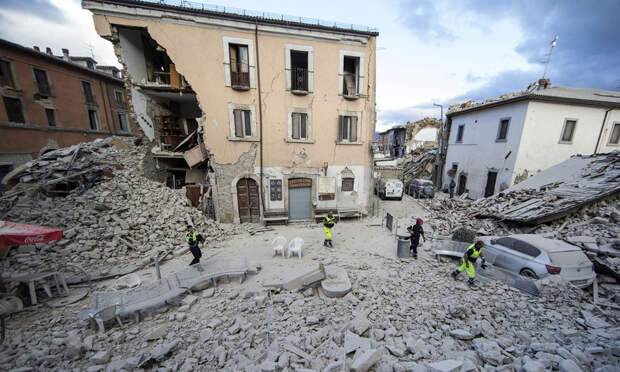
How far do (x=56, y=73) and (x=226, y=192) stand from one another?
22.5 m

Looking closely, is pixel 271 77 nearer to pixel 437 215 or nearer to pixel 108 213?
pixel 108 213

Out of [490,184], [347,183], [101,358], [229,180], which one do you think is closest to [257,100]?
[229,180]

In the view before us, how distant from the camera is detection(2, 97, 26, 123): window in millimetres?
16653

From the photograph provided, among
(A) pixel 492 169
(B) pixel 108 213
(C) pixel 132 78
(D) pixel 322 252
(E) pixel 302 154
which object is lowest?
(D) pixel 322 252

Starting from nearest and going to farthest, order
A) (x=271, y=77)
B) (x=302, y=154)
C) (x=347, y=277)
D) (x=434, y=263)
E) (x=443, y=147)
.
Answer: (x=347, y=277), (x=434, y=263), (x=271, y=77), (x=302, y=154), (x=443, y=147)

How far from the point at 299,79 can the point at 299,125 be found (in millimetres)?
2655

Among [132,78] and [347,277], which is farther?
[132,78]

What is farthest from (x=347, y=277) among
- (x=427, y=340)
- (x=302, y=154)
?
(x=302, y=154)

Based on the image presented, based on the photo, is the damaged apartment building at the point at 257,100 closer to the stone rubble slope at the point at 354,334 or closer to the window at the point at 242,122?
the window at the point at 242,122

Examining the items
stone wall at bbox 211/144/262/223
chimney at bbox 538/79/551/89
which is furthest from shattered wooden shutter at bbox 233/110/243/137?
chimney at bbox 538/79/551/89

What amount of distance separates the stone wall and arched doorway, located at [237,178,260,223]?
0.29 metres

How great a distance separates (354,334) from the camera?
4.22 meters

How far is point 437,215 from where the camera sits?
1305cm

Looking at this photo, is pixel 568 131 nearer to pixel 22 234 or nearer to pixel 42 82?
pixel 22 234
